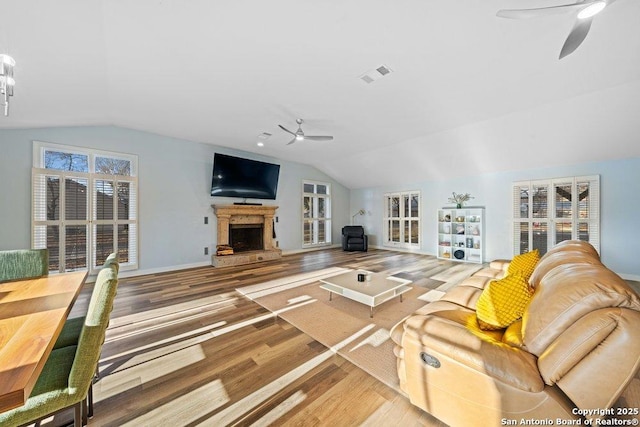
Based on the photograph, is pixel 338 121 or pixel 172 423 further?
pixel 338 121

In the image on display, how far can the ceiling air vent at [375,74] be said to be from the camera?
8.87 ft

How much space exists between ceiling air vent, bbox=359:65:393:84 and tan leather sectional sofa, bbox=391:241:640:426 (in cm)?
248

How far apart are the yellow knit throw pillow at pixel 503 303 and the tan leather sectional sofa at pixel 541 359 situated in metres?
0.07

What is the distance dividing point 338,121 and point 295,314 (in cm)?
330

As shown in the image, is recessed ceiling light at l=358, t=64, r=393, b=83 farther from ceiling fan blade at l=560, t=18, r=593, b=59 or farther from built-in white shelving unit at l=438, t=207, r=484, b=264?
built-in white shelving unit at l=438, t=207, r=484, b=264

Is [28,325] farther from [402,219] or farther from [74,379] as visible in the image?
[402,219]

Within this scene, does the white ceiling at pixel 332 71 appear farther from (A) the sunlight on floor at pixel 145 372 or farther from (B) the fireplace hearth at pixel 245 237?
(A) the sunlight on floor at pixel 145 372

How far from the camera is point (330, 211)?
8.42 metres

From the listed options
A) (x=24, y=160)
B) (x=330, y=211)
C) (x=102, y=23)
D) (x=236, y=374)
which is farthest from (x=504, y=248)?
(x=24, y=160)

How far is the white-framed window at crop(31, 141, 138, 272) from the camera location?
3887mm

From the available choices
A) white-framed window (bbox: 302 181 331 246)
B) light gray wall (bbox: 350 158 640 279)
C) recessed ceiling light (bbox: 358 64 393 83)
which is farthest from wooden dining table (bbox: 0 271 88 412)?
light gray wall (bbox: 350 158 640 279)

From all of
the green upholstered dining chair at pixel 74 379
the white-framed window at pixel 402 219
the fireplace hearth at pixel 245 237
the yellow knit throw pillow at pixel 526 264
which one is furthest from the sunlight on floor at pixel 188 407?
the white-framed window at pixel 402 219

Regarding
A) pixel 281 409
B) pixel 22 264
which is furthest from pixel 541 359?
pixel 22 264

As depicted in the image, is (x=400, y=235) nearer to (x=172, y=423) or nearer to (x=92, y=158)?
(x=172, y=423)
